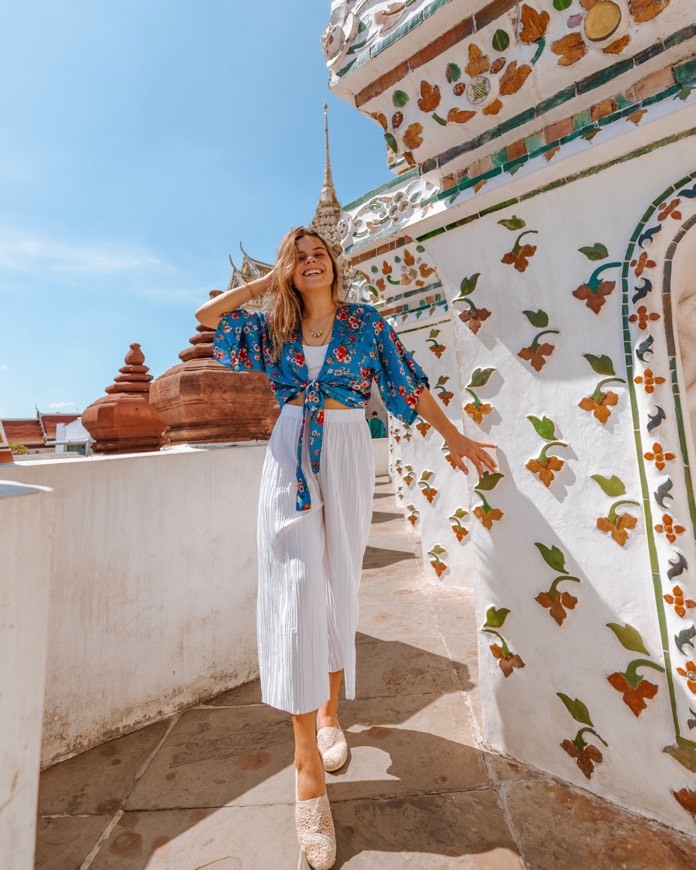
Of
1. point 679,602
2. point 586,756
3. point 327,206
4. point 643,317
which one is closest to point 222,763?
point 586,756

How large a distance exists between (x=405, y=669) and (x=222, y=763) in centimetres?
91

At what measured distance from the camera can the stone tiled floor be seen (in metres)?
1.13

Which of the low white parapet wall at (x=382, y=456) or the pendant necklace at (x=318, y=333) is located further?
the low white parapet wall at (x=382, y=456)

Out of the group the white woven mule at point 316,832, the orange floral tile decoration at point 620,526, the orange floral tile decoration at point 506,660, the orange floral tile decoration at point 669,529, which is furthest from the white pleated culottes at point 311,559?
the orange floral tile decoration at point 669,529

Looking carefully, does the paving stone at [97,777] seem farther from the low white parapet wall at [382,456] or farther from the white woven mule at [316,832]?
the low white parapet wall at [382,456]

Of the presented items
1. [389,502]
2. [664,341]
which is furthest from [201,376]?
[389,502]

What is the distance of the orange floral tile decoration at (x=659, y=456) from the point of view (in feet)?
3.90

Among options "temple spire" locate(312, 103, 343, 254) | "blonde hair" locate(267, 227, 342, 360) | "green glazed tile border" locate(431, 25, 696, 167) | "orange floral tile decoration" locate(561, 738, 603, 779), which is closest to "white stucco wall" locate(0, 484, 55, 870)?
"blonde hair" locate(267, 227, 342, 360)

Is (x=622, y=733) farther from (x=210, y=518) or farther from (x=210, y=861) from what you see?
(x=210, y=518)

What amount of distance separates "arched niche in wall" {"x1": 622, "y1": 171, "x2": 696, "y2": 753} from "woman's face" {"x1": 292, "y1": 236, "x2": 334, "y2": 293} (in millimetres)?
890

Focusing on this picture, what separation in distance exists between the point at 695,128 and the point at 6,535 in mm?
1765

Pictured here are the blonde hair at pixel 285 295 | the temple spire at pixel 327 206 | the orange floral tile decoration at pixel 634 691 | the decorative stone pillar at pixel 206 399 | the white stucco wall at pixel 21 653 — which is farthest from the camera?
the temple spire at pixel 327 206

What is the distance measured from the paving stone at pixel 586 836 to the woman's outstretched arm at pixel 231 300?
1723 mm

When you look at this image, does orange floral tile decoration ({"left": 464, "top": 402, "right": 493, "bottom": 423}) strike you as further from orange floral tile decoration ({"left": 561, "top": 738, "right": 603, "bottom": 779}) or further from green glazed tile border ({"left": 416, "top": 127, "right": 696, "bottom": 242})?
orange floral tile decoration ({"left": 561, "top": 738, "right": 603, "bottom": 779})
